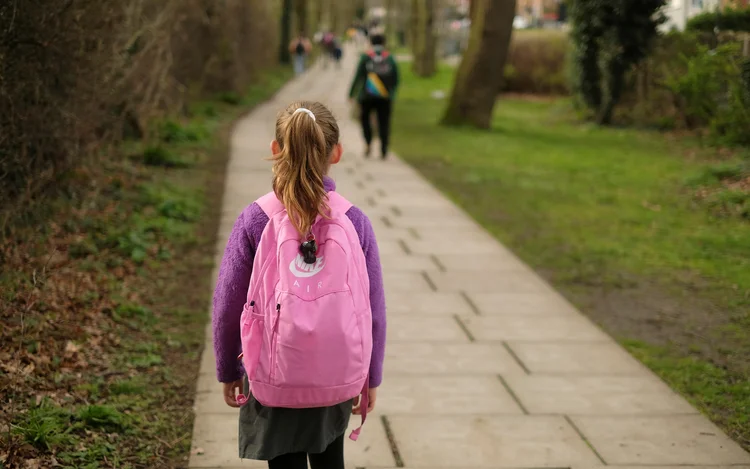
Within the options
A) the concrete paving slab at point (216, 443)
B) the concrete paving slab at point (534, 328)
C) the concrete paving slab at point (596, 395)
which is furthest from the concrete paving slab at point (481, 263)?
the concrete paving slab at point (216, 443)

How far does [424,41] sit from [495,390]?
32.0 meters

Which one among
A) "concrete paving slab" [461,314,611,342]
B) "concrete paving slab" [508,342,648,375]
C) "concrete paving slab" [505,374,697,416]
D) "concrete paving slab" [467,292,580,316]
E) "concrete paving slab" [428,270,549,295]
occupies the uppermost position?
"concrete paving slab" [505,374,697,416]

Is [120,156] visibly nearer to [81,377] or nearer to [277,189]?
[81,377]

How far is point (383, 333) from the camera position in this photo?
9.30ft

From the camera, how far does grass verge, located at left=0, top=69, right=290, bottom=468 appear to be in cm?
411

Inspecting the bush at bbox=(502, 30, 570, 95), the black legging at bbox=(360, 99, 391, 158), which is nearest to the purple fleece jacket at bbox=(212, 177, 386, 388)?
the black legging at bbox=(360, 99, 391, 158)

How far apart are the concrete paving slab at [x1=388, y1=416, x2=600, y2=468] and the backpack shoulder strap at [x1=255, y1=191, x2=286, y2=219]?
1.76 meters

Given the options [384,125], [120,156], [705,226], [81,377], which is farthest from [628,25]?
[81,377]

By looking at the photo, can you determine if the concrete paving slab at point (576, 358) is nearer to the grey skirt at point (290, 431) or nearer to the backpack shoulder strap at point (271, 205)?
the grey skirt at point (290, 431)

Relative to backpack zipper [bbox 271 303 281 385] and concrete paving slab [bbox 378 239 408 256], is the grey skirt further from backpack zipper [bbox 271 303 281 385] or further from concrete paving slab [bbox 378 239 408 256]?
concrete paving slab [bbox 378 239 408 256]

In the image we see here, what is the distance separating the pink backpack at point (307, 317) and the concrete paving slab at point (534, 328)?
131 inches

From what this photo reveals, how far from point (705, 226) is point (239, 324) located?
24.2ft

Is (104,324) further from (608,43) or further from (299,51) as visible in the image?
(299,51)

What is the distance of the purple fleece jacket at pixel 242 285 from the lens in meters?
2.71
